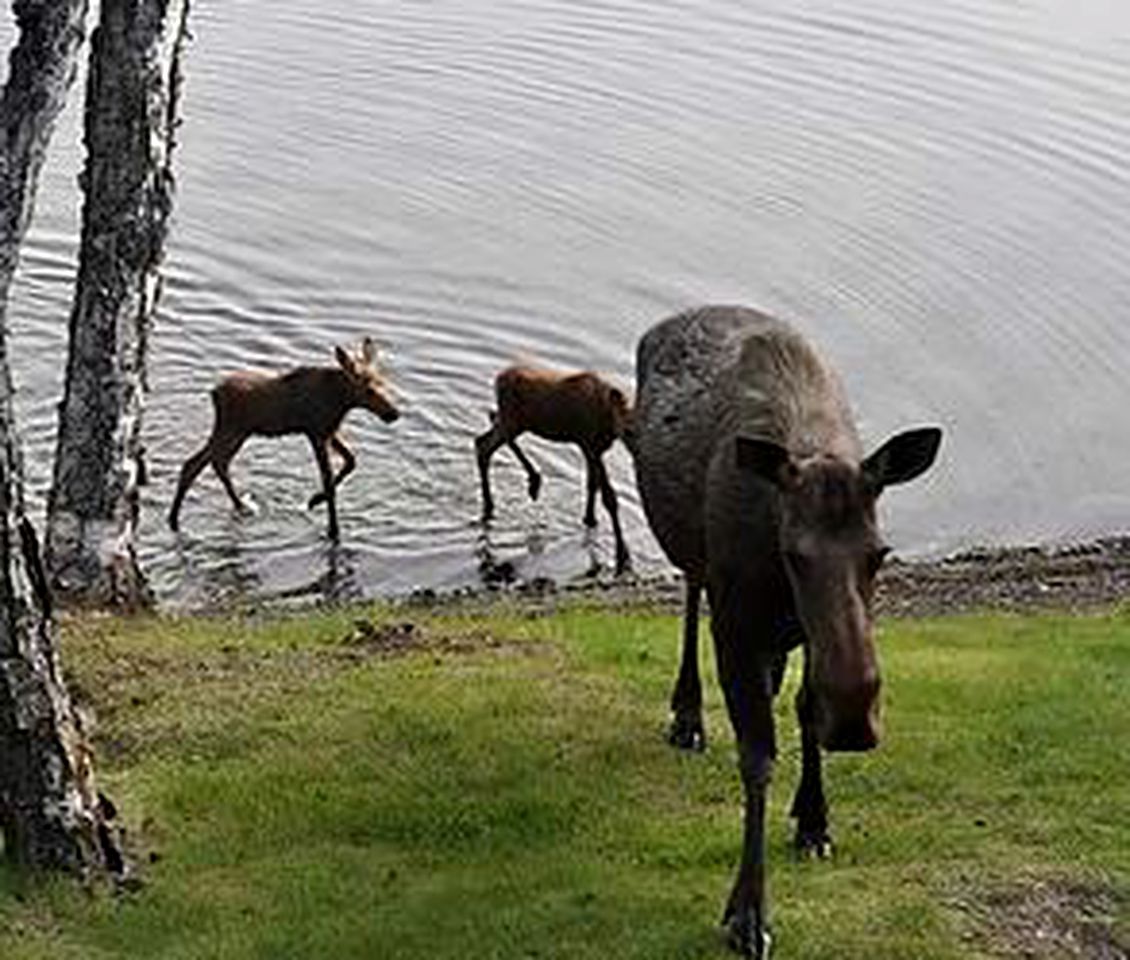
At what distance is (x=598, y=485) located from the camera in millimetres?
21766

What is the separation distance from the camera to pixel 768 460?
879 centimetres

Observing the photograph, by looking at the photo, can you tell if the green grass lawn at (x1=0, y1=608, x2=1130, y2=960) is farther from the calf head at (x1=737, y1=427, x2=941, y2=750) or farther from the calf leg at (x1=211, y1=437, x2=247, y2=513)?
the calf leg at (x1=211, y1=437, x2=247, y2=513)

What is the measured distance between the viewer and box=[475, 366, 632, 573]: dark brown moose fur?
21406 millimetres

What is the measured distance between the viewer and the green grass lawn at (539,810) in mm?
9766

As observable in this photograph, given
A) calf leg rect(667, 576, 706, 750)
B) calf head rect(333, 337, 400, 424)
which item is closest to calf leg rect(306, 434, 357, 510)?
calf head rect(333, 337, 400, 424)

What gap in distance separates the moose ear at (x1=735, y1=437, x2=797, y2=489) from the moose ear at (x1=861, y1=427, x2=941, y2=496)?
10.6 inches

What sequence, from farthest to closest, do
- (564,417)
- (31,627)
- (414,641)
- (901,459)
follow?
(564,417)
(414,641)
(31,627)
(901,459)

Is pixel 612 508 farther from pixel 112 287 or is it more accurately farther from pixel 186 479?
pixel 112 287

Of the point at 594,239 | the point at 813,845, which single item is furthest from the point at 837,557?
the point at 594,239

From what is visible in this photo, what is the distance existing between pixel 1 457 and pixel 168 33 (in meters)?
5.94

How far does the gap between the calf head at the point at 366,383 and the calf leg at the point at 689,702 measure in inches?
404

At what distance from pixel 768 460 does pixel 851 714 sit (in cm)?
106

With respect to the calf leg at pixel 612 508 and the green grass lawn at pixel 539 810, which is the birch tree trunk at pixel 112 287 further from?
the calf leg at pixel 612 508

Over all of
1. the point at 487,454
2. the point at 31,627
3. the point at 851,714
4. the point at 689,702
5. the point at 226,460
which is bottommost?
the point at 226,460
